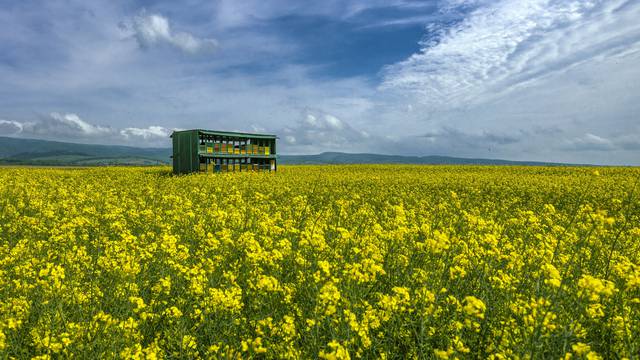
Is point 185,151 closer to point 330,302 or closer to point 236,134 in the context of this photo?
point 236,134

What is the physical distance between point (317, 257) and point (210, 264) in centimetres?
155

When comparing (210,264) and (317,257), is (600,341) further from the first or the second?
(210,264)

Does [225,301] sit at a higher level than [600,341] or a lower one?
higher

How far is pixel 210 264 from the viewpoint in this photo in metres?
5.02

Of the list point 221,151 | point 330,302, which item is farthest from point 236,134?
point 330,302

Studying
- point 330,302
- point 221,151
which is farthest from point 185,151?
point 330,302

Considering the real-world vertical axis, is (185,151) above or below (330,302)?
above

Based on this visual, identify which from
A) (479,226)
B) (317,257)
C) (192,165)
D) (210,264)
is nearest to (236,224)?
(210,264)

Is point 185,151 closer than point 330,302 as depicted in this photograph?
No

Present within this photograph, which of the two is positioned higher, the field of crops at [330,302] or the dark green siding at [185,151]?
the dark green siding at [185,151]

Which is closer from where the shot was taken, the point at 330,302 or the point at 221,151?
the point at 330,302

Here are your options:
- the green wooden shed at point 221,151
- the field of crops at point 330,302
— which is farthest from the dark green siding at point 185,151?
the field of crops at point 330,302

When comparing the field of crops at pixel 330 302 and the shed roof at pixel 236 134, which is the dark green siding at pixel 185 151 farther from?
the field of crops at pixel 330 302

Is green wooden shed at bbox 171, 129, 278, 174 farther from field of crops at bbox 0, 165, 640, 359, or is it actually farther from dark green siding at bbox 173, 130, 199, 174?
field of crops at bbox 0, 165, 640, 359
